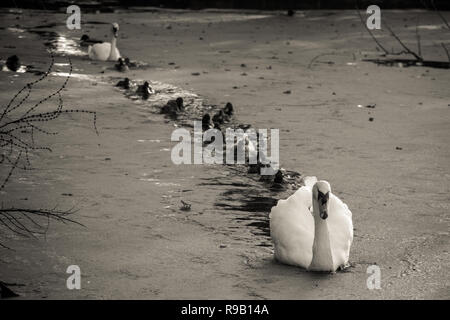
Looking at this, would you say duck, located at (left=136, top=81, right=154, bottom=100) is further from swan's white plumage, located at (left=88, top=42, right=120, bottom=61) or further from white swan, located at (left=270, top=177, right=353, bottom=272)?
white swan, located at (left=270, top=177, right=353, bottom=272)

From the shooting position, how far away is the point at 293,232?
7.25 metres

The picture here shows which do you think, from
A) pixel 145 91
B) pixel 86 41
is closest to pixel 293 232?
pixel 145 91

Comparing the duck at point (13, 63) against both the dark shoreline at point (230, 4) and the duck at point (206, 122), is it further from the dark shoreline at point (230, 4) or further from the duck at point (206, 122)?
the dark shoreline at point (230, 4)

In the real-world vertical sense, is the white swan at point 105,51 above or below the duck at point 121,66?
above

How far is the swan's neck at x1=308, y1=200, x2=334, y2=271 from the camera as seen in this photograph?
23.0 feet

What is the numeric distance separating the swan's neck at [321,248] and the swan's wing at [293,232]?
0.16 meters

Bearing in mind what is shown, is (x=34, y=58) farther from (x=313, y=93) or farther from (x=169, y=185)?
(x=169, y=185)

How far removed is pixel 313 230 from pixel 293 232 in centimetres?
20

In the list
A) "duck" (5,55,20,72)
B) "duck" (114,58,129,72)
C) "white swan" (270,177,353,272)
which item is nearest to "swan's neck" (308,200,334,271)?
"white swan" (270,177,353,272)

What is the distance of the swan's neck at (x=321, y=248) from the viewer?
23.0 ft

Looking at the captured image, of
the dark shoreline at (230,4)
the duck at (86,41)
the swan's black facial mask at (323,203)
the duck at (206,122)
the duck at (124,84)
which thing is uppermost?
the dark shoreline at (230,4)

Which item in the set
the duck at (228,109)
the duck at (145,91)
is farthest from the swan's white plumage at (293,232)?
the duck at (145,91)

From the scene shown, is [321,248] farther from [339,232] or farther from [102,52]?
[102,52]

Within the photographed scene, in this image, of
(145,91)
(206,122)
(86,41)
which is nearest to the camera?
(206,122)
